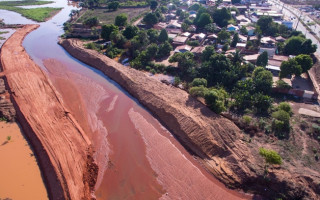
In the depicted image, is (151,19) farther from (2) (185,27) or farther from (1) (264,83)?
(1) (264,83)

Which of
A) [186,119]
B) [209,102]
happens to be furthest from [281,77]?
[186,119]

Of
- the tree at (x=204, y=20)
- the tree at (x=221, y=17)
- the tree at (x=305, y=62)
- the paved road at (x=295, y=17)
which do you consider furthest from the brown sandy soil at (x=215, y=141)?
Answer: the paved road at (x=295, y=17)

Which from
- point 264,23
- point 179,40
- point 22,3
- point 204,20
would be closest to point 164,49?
point 179,40

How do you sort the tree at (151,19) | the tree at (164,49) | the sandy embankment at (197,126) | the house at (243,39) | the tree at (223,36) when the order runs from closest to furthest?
the sandy embankment at (197,126) → the tree at (164,49) → the tree at (223,36) → the house at (243,39) → the tree at (151,19)

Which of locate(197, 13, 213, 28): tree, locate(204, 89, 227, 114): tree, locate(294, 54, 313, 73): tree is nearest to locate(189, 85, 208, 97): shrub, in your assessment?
locate(204, 89, 227, 114): tree

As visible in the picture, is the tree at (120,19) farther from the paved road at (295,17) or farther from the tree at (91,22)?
the paved road at (295,17)

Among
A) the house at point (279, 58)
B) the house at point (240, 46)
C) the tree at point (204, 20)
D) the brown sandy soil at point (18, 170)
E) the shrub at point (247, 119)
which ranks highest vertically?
the tree at point (204, 20)
